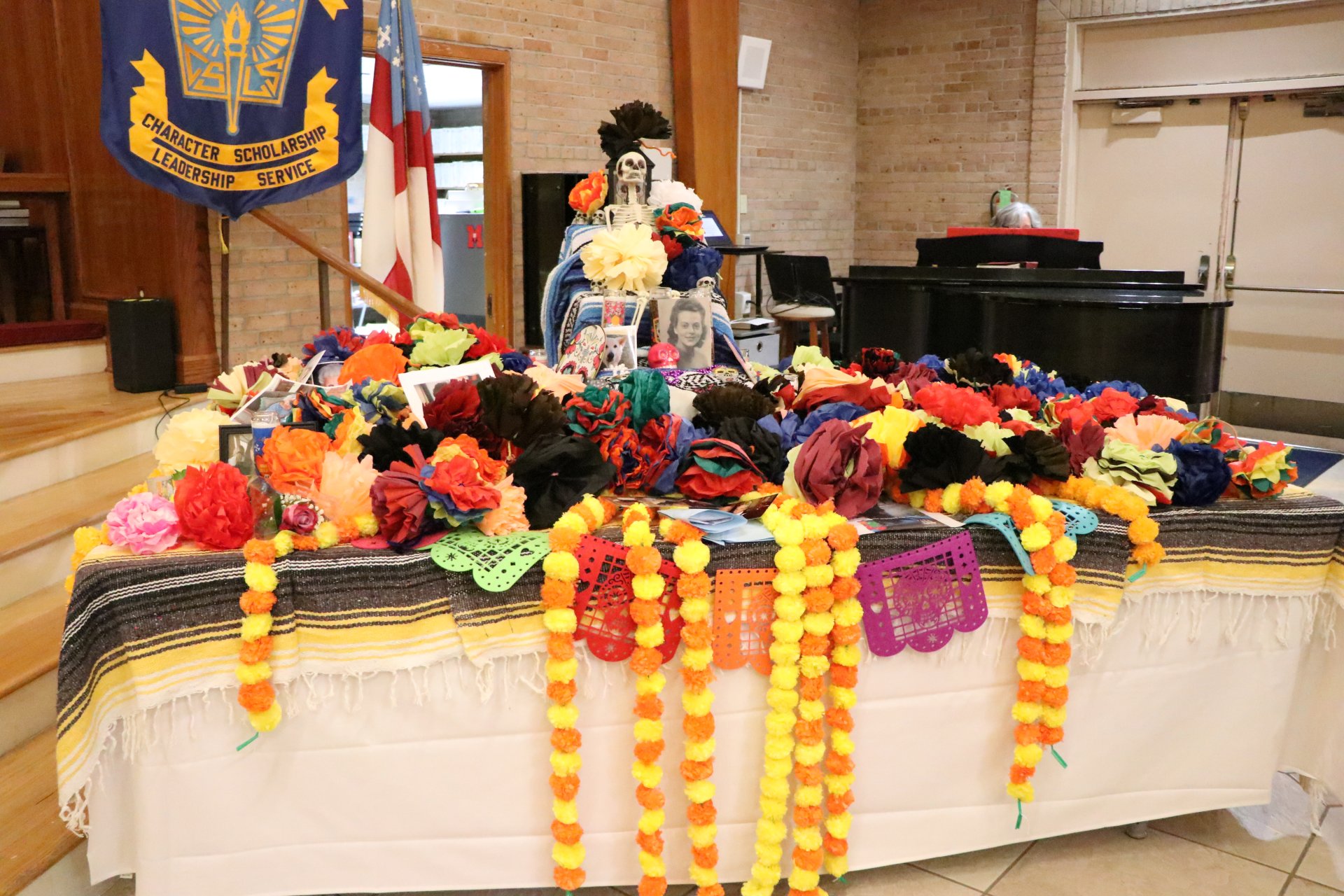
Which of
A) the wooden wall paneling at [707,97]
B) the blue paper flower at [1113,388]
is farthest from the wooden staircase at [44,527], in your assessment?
the wooden wall paneling at [707,97]

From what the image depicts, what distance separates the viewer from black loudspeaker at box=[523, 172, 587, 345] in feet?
21.9

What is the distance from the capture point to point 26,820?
2.33 metres

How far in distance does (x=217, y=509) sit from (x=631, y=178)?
6.13 feet

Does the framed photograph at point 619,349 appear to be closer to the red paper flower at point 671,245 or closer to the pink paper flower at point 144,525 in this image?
the red paper flower at point 671,245

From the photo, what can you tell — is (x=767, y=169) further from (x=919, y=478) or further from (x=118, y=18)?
(x=919, y=478)

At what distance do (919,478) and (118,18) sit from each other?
3.86 m

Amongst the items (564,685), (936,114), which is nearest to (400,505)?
(564,685)

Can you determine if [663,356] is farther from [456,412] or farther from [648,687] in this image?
[648,687]

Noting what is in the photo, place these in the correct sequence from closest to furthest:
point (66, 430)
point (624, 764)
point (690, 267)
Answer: point (624, 764), point (690, 267), point (66, 430)

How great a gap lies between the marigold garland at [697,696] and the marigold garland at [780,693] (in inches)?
4.0

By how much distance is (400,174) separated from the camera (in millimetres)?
5512

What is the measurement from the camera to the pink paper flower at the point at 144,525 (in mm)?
2082

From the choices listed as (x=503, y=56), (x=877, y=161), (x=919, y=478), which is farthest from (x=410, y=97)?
(x=877, y=161)

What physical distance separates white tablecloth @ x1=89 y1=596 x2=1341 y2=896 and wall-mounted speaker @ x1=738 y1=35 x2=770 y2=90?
262 inches
